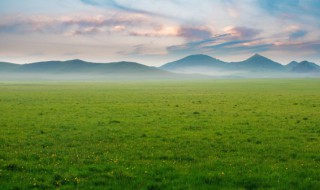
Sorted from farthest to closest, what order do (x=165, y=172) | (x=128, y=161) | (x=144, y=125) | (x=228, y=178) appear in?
(x=144, y=125), (x=128, y=161), (x=165, y=172), (x=228, y=178)

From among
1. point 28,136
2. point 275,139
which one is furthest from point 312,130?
point 28,136

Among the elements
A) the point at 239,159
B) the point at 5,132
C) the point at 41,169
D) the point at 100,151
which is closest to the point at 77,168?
the point at 41,169

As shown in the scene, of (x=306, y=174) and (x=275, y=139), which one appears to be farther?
(x=275, y=139)

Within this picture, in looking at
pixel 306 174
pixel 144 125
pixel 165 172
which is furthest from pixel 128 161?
pixel 144 125

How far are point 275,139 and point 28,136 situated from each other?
Answer: 568 inches

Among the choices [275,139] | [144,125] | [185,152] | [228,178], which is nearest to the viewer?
[228,178]

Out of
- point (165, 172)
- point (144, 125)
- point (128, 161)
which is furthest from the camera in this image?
point (144, 125)

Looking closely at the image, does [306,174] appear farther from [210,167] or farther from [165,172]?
[165,172]

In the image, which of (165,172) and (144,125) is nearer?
(165,172)

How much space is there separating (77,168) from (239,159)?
6.68 m

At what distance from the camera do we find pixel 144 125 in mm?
24562

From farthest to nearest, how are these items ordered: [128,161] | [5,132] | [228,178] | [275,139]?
1. [5,132]
2. [275,139]
3. [128,161]
4. [228,178]

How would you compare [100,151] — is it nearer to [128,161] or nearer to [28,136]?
[128,161]

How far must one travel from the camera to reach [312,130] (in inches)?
862
